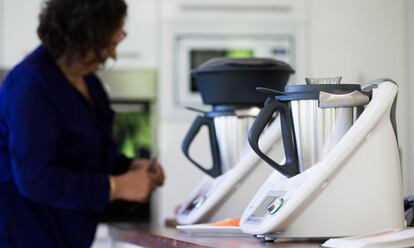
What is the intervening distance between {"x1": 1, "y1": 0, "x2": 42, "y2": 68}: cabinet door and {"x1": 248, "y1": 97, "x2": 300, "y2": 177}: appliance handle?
7.76ft

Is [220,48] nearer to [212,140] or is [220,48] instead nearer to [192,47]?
[192,47]

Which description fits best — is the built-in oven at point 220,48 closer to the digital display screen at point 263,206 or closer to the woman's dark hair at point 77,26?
the woman's dark hair at point 77,26

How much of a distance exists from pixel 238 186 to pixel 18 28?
7.00 feet

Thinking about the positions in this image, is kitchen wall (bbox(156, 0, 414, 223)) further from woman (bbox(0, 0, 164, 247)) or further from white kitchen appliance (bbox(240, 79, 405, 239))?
white kitchen appliance (bbox(240, 79, 405, 239))

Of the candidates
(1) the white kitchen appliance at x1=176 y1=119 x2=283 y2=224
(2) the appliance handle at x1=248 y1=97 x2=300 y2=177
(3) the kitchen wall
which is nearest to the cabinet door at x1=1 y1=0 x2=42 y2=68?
(3) the kitchen wall

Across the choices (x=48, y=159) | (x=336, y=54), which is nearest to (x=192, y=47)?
(x=336, y=54)

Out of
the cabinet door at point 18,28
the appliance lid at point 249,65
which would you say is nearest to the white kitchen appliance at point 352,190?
the appliance lid at point 249,65

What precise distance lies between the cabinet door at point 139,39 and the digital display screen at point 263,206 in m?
2.29

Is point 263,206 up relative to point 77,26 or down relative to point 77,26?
down

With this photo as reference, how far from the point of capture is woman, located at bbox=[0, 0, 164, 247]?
180 centimetres

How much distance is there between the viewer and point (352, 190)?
107cm

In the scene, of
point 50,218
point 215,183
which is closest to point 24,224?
point 50,218

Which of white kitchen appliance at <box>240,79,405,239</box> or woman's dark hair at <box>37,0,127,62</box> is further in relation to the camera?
woman's dark hair at <box>37,0,127,62</box>

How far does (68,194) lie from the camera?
1.83 m
